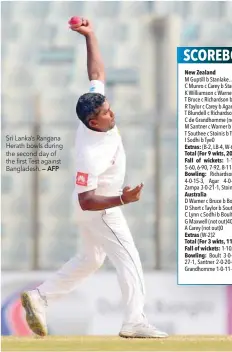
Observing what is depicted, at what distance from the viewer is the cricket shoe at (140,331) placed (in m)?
6.86

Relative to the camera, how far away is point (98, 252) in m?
6.85

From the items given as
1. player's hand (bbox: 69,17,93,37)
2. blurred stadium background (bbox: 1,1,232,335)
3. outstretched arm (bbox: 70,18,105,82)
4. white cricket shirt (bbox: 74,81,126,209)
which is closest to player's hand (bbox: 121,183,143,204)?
white cricket shirt (bbox: 74,81,126,209)

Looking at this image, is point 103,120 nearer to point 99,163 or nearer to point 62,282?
point 99,163

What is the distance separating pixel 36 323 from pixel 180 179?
123 cm

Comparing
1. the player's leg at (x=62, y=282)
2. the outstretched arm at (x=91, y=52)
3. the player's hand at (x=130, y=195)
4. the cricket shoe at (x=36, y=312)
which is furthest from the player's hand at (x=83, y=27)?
the cricket shoe at (x=36, y=312)

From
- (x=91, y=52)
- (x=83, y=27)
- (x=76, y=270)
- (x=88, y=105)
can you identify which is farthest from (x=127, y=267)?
(x=83, y=27)

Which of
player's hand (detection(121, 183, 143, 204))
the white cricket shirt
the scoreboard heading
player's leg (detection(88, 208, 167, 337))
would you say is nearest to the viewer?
player's hand (detection(121, 183, 143, 204))

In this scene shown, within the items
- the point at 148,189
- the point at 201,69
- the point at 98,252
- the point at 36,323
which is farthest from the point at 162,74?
the point at 36,323

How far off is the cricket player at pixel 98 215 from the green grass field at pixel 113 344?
6 centimetres

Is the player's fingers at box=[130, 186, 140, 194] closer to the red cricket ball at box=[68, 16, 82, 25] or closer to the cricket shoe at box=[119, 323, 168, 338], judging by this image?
the cricket shoe at box=[119, 323, 168, 338]

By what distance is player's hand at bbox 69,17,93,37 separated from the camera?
6980mm

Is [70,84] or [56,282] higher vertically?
[70,84]

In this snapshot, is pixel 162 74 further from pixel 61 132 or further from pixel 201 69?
pixel 61 132

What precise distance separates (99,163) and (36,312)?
1.02 metres
